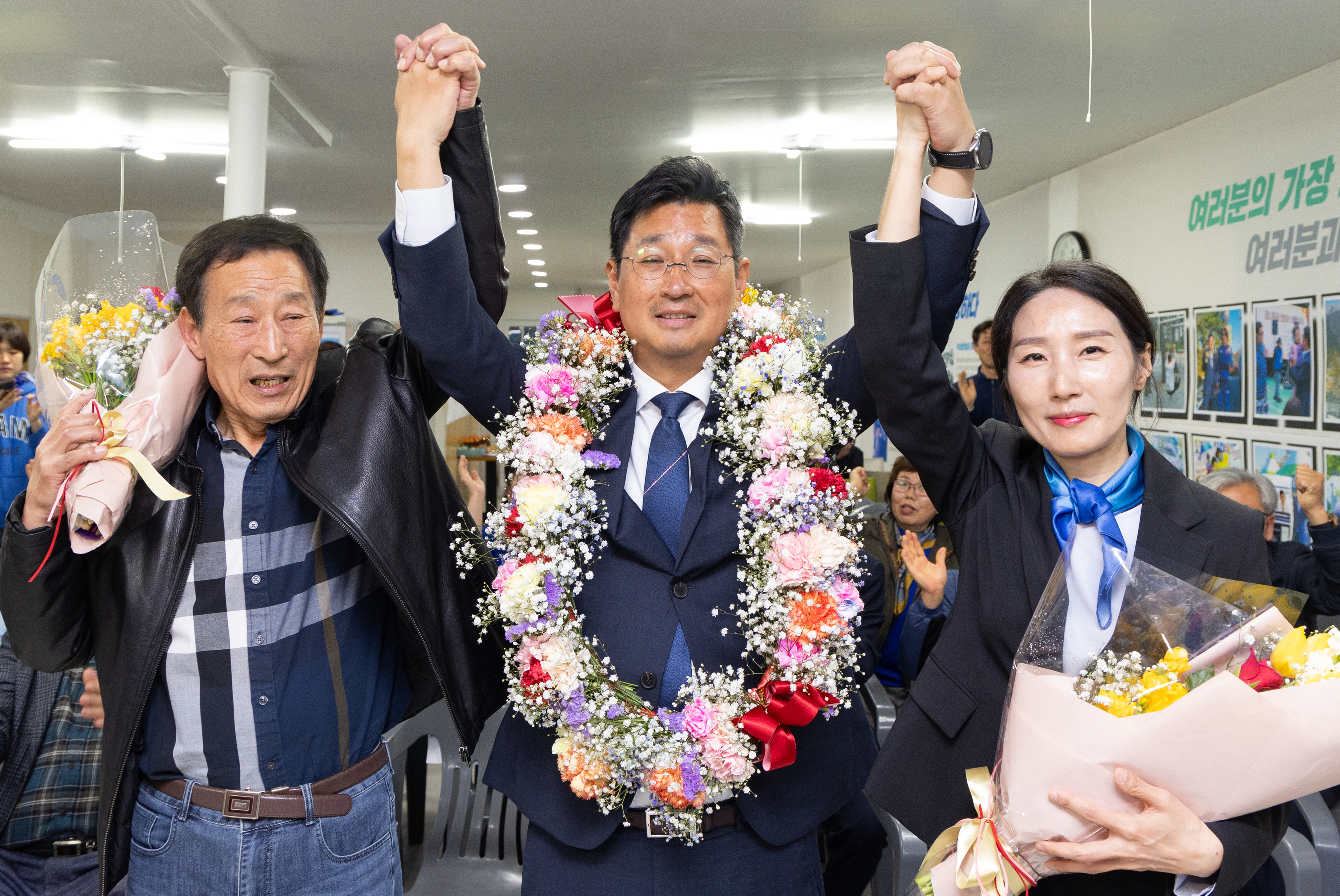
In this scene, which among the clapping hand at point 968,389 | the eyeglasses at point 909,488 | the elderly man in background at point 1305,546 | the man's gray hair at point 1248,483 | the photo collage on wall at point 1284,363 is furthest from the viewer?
the clapping hand at point 968,389

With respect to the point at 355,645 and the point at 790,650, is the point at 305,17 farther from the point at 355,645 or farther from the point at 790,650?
the point at 790,650

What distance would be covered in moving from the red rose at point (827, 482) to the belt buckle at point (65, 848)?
214 cm

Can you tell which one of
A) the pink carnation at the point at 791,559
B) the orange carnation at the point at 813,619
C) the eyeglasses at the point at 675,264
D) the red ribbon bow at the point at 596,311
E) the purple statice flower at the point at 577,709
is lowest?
the purple statice flower at the point at 577,709

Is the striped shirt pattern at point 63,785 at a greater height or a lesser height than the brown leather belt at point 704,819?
lesser

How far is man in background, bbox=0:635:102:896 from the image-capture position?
8.05 ft

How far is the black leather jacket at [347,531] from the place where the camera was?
175 centimetres

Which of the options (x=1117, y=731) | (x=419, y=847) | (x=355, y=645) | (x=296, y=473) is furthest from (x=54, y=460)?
(x=419, y=847)

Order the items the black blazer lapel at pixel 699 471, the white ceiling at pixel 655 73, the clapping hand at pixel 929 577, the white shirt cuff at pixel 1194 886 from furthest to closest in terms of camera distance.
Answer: the white ceiling at pixel 655 73 → the clapping hand at pixel 929 577 → the black blazer lapel at pixel 699 471 → the white shirt cuff at pixel 1194 886

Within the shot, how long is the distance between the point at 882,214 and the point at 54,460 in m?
1.50

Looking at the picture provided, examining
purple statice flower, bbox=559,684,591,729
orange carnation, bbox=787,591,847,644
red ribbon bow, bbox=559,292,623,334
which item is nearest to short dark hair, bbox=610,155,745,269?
red ribbon bow, bbox=559,292,623,334

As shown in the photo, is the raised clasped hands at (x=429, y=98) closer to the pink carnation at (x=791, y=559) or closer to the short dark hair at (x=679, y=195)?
the short dark hair at (x=679, y=195)

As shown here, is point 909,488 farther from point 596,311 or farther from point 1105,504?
point 1105,504

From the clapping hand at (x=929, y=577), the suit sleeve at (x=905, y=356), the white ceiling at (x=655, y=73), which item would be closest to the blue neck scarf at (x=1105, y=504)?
the suit sleeve at (x=905, y=356)

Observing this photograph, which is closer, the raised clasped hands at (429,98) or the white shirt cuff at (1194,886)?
the white shirt cuff at (1194,886)
